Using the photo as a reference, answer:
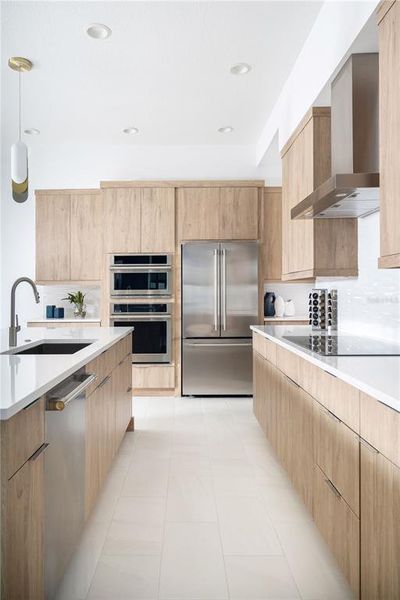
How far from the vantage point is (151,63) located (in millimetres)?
3438

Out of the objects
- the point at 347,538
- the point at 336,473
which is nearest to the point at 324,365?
the point at 336,473

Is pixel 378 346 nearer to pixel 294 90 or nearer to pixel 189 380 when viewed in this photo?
pixel 294 90

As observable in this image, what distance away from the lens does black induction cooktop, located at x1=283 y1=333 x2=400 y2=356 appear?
7.04 ft

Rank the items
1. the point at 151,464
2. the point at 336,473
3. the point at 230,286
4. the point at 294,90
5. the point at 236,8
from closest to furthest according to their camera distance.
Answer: the point at 336,473
the point at 236,8
the point at 151,464
the point at 294,90
the point at 230,286

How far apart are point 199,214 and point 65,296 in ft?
6.87

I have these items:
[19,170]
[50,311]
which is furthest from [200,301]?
[19,170]

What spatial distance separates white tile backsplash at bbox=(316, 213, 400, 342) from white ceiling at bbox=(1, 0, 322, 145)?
1540mm

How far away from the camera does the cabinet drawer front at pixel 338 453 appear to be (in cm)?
155

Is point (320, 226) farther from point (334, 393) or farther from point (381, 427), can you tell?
point (381, 427)

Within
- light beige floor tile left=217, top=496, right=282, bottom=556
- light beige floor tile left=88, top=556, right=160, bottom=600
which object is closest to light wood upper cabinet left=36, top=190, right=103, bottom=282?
light beige floor tile left=217, top=496, right=282, bottom=556

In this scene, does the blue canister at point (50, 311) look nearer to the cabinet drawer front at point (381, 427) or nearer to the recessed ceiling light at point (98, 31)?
the recessed ceiling light at point (98, 31)

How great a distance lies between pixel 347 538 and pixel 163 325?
11.8ft

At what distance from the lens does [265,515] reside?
7.59 ft

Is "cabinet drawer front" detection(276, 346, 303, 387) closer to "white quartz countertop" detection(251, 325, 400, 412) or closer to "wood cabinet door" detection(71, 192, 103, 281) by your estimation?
"white quartz countertop" detection(251, 325, 400, 412)
